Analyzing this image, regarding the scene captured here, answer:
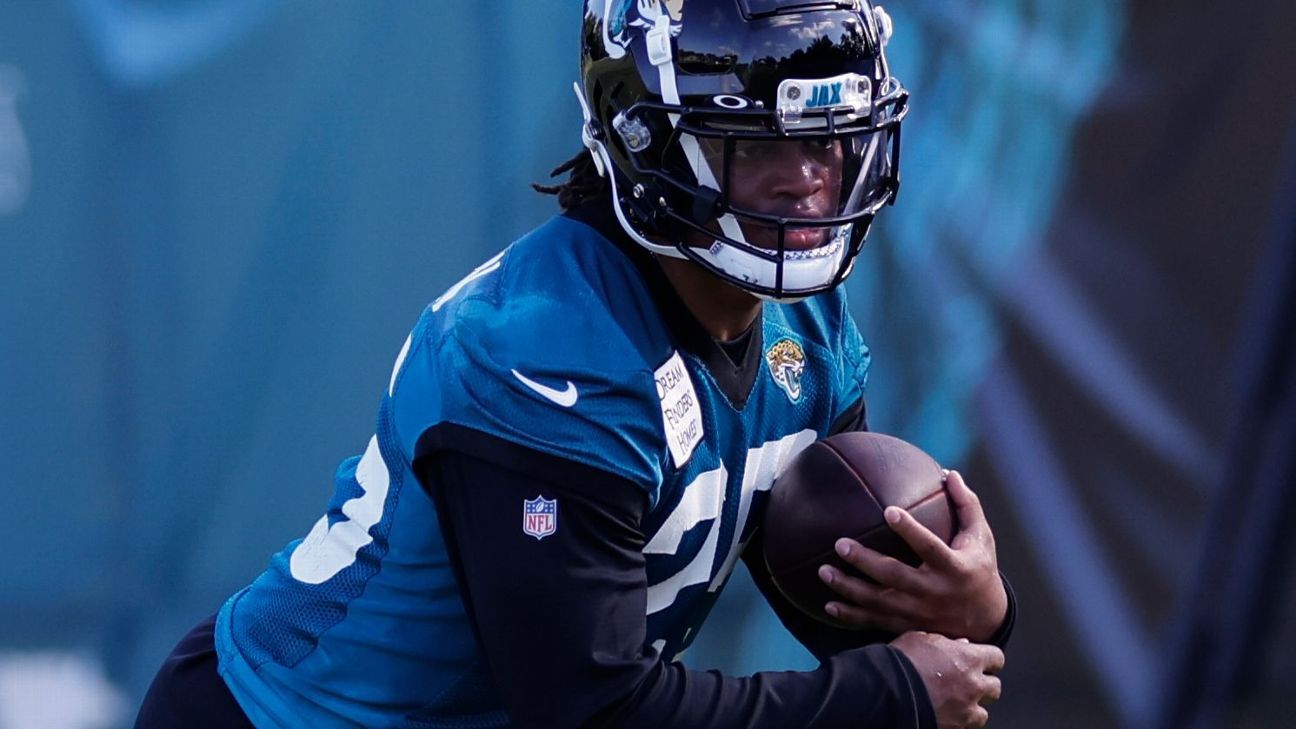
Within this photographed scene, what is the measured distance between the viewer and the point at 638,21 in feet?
6.80

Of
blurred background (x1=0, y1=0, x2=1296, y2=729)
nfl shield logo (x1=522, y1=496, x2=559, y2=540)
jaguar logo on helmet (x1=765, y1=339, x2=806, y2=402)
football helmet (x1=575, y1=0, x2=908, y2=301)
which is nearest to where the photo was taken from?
nfl shield logo (x1=522, y1=496, x2=559, y2=540)

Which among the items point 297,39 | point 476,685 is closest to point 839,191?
point 476,685

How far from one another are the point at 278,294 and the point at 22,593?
899 mm

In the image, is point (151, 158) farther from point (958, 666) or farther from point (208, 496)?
point (958, 666)

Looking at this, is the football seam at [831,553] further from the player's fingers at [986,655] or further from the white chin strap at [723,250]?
the white chin strap at [723,250]

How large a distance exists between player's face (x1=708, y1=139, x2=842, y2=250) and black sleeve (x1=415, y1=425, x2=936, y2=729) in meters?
0.37

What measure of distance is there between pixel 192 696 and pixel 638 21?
1084 mm

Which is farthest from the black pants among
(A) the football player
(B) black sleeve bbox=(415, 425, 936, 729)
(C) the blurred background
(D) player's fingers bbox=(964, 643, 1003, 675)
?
(C) the blurred background

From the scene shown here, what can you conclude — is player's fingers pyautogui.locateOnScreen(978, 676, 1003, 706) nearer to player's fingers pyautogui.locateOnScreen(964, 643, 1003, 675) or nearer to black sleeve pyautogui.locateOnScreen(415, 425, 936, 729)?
player's fingers pyautogui.locateOnScreen(964, 643, 1003, 675)

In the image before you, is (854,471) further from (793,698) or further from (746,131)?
(746,131)

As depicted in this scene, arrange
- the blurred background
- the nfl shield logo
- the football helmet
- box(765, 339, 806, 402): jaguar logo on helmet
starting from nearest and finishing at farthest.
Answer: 1. the nfl shield logo
2. the football helmet
3. box(765, 339, 806, 402): jaguar logo on helmet
4. the blurred background

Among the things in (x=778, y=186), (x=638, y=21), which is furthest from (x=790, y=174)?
(x=638, y=21)

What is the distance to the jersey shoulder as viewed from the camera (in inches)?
73.8

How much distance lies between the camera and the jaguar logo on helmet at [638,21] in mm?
2041
